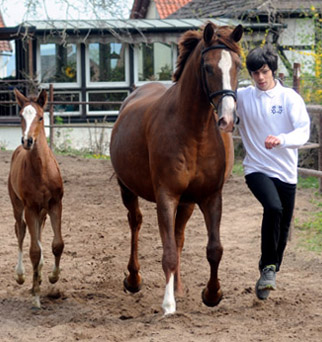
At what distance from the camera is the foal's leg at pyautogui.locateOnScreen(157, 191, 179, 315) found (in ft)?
17.6

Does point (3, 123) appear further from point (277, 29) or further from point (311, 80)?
point (311, 80)

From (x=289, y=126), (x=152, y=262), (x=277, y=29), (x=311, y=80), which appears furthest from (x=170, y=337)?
(x=277, y=29)

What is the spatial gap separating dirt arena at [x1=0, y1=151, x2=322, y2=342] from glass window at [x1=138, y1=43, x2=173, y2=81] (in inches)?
560

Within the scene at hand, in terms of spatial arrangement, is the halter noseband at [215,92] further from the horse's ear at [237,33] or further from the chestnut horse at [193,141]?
→ the horse's ear at [237,33]

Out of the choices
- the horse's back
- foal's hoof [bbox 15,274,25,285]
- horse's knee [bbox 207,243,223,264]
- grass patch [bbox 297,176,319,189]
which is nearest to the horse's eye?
horse's knee [bbox 207,243,223,264]

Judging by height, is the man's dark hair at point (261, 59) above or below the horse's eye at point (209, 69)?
above

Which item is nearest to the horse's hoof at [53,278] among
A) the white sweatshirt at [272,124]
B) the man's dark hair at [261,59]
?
the white sweatshirt at [272,124]

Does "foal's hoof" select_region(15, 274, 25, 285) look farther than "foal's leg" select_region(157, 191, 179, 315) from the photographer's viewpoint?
Yes

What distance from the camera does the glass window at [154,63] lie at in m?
24.3

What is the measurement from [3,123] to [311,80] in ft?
34.7

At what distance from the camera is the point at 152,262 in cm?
750

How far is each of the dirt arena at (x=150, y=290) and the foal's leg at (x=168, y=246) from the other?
130 mm

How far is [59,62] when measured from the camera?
924 inches

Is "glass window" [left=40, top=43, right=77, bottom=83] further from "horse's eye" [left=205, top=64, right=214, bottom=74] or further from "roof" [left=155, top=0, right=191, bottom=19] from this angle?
"horse's eye" [left=205, top=64, right=214, bottom=74]
